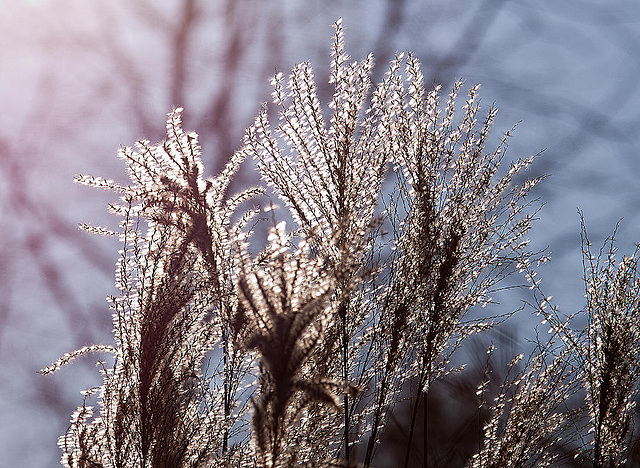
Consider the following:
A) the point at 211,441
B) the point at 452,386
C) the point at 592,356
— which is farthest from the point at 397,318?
the point at 452,386

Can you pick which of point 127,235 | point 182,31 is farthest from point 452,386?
point 127,235

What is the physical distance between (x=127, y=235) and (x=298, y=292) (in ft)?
2.46

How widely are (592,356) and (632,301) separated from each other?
0.22 meters

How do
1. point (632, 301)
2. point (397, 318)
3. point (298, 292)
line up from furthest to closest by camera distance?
point (632, 301) → point (397, 318) → point (298, 292)

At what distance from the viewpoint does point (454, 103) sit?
1.67 metres

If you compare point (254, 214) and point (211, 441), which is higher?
point (254, 214)

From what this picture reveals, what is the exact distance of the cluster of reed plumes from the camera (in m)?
1.39

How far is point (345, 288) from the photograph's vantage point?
132 centimetres

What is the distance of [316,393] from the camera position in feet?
2.75

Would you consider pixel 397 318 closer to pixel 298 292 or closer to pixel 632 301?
pixel 298 292

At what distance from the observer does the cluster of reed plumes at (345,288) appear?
1.39 metres

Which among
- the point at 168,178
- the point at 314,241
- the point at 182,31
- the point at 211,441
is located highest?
the point at 182,31

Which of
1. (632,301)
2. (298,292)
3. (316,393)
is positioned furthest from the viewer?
(632,301)

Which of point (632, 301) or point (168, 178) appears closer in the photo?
point (168, 178)
